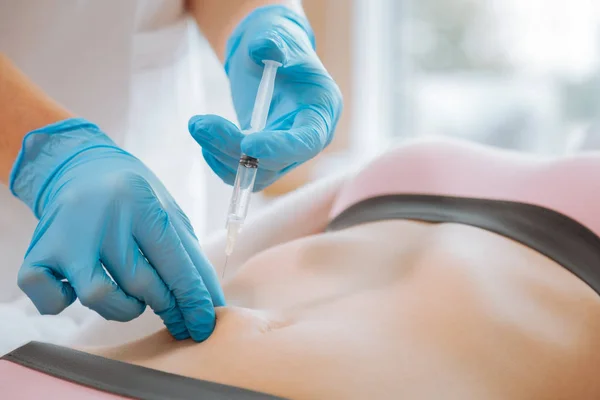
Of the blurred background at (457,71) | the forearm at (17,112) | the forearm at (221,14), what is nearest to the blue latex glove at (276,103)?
the forearm at (221,14)

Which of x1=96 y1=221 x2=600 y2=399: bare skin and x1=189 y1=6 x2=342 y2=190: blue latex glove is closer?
x1=96 y1=221 x2=600 y2=399: bare skin

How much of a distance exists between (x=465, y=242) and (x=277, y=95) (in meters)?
0.34

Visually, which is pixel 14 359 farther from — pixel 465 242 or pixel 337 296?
pixel 465 242

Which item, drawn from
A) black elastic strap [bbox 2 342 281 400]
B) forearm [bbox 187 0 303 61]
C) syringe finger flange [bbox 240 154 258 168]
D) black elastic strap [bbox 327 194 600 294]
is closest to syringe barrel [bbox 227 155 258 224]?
syringe finger flange [bbox 240 154 258 168]

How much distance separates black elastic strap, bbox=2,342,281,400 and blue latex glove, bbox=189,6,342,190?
269 millimetres

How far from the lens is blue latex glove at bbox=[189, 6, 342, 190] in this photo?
29.3 inches

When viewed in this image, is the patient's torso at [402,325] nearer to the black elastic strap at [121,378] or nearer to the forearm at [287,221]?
the black elastic strap at [121,378]

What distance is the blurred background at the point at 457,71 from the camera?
6.47 feet

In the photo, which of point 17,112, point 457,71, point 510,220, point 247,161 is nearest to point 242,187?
point 247,161

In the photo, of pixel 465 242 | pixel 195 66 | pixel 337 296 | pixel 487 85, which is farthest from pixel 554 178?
pixel 487 85

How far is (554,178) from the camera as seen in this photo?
0.96m

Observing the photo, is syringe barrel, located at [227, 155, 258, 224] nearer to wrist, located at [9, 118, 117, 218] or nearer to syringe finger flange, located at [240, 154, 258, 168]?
syringe finger flange, located at [240, 154, 258, 168]

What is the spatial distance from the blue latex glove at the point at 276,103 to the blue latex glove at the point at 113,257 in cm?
12

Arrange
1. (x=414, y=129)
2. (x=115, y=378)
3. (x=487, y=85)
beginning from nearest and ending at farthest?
(x=115, y=378)
(x=487, y=85)
(x=414, y=129)
